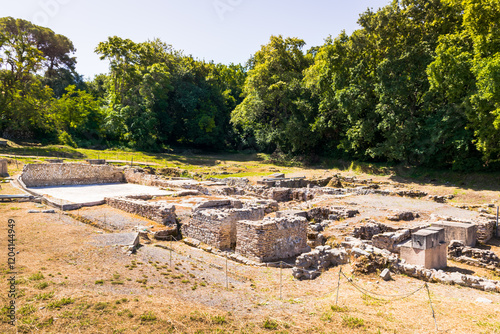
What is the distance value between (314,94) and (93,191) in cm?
2982

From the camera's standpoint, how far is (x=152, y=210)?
15.9m

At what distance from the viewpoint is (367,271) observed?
9.45 metres

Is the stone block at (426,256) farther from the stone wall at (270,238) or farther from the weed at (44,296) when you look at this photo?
the weed at (44,296)

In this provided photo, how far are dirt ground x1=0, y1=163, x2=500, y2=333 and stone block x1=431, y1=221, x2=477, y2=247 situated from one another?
218 cm

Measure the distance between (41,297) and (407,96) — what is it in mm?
33601

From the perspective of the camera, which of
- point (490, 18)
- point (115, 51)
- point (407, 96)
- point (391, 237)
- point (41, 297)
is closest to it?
point (41, 297)

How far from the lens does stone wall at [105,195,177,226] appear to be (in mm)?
15336

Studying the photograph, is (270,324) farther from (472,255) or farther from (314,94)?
(314,94)

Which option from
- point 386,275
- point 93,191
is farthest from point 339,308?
point 93,191

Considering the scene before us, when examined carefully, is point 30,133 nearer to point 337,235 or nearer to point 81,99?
point 81,99

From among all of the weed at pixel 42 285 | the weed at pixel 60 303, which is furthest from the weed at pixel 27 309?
the weed at pixel 42 285

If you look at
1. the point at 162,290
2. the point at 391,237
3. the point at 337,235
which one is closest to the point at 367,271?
the point at 391,237

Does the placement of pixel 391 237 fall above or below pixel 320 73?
below

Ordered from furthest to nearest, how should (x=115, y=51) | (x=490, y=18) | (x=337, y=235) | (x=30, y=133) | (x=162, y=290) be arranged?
(x=115, y=51)
(x=30, y=133)
(x=490, y=18)
(x=337, y=235)
(x=162, y=290)
